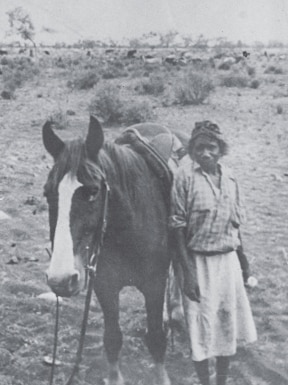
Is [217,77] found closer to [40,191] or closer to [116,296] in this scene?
[40,191]

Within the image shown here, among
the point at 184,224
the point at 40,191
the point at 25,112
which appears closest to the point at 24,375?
the point at 184,224

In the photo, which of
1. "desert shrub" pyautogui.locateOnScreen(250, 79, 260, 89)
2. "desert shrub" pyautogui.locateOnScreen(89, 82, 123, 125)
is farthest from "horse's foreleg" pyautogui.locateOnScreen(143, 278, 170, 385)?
"desert shrub" pyautogui.locateOnScreen(250, 79, 260, 89)

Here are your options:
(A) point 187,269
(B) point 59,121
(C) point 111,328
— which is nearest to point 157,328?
(C) point 111,328

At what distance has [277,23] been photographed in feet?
32.1

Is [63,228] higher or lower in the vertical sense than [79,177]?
lower

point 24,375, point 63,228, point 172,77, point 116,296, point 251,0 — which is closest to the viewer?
point 63,228

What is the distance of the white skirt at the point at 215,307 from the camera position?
2955 millimetres

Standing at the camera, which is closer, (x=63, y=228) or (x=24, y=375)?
(x=63, y=228)

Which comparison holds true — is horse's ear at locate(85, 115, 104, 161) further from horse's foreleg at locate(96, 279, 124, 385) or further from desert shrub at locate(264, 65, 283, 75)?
desert shrub at locate(264, 65, 283, 75)

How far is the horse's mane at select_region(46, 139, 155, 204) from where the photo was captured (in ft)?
8.01

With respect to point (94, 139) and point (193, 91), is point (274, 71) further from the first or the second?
point (94, 139)

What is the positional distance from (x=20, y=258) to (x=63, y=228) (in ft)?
11.7

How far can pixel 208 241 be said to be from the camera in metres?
2.92

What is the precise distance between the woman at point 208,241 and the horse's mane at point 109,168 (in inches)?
8.9
